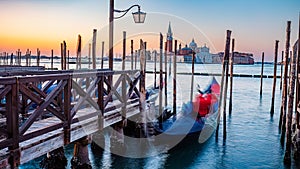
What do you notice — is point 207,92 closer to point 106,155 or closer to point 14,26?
point 106,155

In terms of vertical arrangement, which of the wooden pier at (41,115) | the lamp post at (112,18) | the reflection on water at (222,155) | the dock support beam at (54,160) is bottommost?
the reflection on water at (222,155)

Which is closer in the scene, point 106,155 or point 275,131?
point 106,155

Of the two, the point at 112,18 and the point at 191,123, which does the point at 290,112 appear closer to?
the point at 191,123

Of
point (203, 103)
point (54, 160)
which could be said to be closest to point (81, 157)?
point (54, 160)

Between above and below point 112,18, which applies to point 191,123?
below

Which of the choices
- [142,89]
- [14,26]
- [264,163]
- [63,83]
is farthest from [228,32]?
[14,26]

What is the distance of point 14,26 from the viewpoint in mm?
12750

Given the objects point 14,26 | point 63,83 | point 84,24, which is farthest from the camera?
point 84,24

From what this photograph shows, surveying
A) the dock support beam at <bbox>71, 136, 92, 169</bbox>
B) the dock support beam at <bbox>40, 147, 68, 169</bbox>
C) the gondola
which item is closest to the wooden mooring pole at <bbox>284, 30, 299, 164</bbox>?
the gondola

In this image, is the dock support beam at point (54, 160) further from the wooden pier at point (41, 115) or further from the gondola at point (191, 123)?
the gondola at point (191, 123)

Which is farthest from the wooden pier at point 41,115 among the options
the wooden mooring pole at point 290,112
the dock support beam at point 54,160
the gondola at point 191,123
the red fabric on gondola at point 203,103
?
the red fabric on gondola at point 203,103

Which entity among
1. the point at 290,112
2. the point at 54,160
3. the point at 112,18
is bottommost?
the point at 54,160

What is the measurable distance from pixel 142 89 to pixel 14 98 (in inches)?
189

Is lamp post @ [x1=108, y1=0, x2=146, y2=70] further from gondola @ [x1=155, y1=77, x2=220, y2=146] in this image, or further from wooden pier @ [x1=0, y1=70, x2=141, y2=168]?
gondola @ [x1=155, y1=77, x2=220, y2=146]
